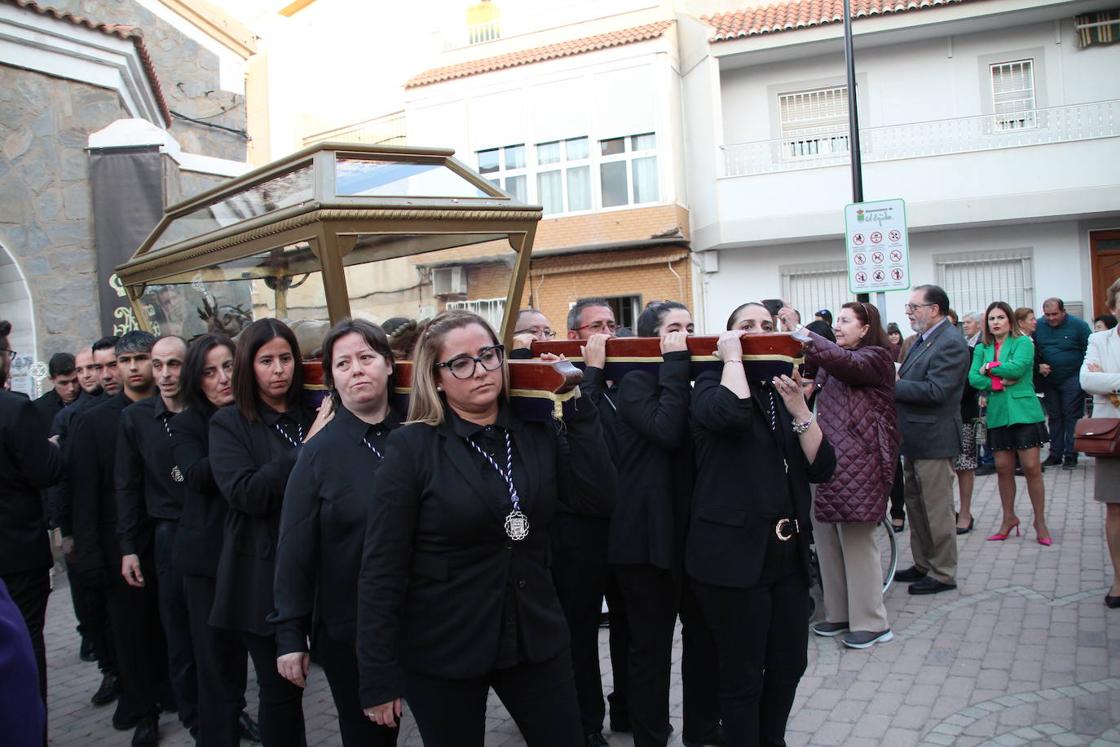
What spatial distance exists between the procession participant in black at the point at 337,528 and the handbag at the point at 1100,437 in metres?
4.11

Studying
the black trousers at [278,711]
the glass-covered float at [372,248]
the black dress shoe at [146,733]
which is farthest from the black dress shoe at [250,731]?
the glass-covered float at [372,248]

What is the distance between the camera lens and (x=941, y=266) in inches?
696

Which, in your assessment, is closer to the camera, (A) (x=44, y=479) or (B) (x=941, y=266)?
(A) (x=44, y=479)

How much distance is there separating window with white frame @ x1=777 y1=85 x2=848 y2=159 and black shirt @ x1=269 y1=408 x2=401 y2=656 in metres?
16.7

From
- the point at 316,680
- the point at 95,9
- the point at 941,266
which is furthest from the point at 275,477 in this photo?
the point at 941,266

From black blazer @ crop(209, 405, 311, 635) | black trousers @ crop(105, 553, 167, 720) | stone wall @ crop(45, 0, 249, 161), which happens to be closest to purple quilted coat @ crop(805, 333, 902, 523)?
black blazer @ crop(209, 405, 311, 635)

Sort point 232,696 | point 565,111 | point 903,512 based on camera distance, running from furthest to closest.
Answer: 1. point 565,111
2. point 903,512
3. point 232,696

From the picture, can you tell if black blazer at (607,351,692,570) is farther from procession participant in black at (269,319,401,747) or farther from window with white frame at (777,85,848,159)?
window with white frame at (777,85,848,159)

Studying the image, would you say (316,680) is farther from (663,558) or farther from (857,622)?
(857,622)

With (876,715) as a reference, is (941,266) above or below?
above

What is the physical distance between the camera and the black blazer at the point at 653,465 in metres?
3.47

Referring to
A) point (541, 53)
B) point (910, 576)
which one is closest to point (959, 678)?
point (910, 576)

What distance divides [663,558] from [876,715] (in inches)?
62.7

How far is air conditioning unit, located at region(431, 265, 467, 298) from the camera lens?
413 centimetres
